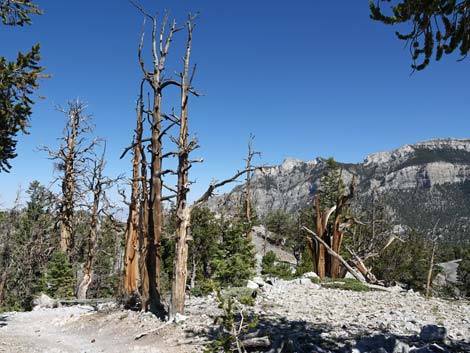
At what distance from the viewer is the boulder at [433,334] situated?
673cm

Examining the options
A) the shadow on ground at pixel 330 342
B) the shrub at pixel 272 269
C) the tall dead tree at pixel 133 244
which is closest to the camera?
the shadow on ground at pixel 330 342

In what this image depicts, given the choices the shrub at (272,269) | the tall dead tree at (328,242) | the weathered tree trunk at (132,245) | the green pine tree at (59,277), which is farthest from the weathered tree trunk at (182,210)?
the shrub at (272,269)

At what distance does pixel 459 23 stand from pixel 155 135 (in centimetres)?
834

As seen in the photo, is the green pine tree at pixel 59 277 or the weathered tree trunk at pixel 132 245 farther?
the green pine tree at pixel 59 277

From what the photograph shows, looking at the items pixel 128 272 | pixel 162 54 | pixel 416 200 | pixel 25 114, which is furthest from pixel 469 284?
pixel 416 200

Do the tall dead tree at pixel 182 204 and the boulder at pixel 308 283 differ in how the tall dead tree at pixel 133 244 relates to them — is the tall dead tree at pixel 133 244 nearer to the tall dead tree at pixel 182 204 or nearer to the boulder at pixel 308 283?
the tall dead tree at pixel 182 204

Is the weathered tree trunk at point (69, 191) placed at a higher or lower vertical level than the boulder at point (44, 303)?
higher

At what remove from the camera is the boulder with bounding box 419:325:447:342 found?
6734 millimetres

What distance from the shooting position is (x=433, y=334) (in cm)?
677

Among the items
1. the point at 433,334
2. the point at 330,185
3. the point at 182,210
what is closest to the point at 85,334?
the point at 182,210

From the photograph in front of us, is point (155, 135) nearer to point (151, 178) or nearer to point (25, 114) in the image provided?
point (151, 178)

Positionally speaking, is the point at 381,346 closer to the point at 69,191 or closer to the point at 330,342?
the point at 330,342

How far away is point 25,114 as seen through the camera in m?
10.3

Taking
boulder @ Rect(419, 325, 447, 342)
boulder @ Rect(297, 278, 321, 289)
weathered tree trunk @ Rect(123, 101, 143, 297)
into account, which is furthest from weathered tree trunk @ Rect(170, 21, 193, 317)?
boulder @ Rect(297, 278, 321, 289)
